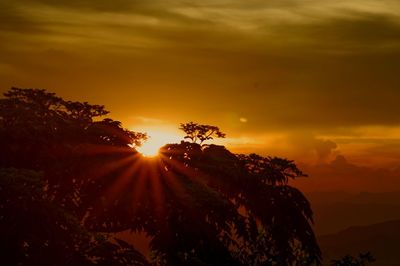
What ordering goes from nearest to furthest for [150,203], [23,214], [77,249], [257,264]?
[23,214] < [77,249] < [150,203] < [257,264]

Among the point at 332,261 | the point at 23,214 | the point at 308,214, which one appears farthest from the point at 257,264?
the point at 23,214

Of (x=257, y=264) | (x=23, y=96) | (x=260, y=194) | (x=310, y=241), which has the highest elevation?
(x=23, y=96)

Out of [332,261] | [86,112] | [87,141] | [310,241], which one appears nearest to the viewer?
[87,141]

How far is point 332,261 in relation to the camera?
2622 centimetres

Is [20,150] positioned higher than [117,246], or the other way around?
[20,150]

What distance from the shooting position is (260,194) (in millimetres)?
20531

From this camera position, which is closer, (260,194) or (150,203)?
(150,203)

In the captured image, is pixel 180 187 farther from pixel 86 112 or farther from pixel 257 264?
pixel 257 264

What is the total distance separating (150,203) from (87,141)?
3.44 m

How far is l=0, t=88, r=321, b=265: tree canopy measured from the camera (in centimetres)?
1252

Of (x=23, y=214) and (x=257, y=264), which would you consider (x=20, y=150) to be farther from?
(x=257, y=264)

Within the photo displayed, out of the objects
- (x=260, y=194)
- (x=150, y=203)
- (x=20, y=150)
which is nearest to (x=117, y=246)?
(x=150, y=203)

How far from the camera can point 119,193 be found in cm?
1750

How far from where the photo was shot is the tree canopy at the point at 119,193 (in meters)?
12.5
